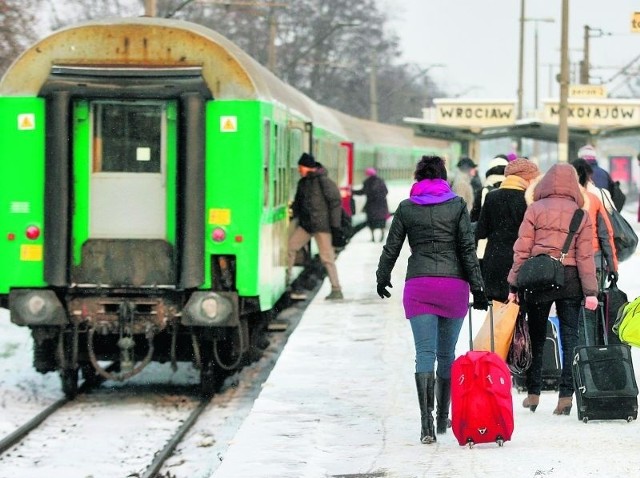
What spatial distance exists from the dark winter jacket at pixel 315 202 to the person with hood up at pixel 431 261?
8.43 m

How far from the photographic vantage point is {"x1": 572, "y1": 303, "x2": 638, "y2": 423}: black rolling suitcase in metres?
9.70

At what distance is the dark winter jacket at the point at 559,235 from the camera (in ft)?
32.3

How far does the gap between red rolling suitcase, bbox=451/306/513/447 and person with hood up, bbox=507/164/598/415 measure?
1.00m

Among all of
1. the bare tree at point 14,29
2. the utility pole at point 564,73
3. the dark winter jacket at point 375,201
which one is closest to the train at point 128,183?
the bare tree at point 14,29

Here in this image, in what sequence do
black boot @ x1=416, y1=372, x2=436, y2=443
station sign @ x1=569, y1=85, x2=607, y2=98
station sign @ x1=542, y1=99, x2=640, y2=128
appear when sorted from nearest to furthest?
black boot @ x1=416, y1=372, x2=436, y2=443
station sign @ x1=569, y1=85, x2=607, y2=98
station sign @ x1=542, y1=99, x2=640, y2=128

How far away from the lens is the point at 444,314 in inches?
363

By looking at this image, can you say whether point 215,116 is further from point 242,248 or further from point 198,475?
point 198,475

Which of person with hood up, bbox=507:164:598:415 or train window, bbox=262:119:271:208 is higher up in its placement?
train window, bbox=262:119:271:208

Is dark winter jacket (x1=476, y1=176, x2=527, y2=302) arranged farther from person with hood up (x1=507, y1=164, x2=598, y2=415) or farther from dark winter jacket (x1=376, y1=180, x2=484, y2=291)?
dark winter jacket (x1=376, y1=180, x2=484, y2=291)

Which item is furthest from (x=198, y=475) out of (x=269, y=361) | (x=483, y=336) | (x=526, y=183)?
(x=269, y=361)

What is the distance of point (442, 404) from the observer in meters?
9.66

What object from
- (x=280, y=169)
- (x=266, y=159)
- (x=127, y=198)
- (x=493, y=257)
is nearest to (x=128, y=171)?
(x=127, y=198)

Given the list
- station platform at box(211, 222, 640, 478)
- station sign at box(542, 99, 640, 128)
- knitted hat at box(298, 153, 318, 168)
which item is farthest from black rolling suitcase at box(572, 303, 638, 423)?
station sign at box(542, 99, 640, 128)

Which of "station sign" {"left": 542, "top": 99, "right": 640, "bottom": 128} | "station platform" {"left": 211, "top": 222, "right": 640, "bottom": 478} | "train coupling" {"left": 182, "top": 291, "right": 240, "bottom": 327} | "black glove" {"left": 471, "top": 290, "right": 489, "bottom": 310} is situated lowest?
"station platform" {"left": 211, "top": 222, "right": 640, "bottom": 478}
